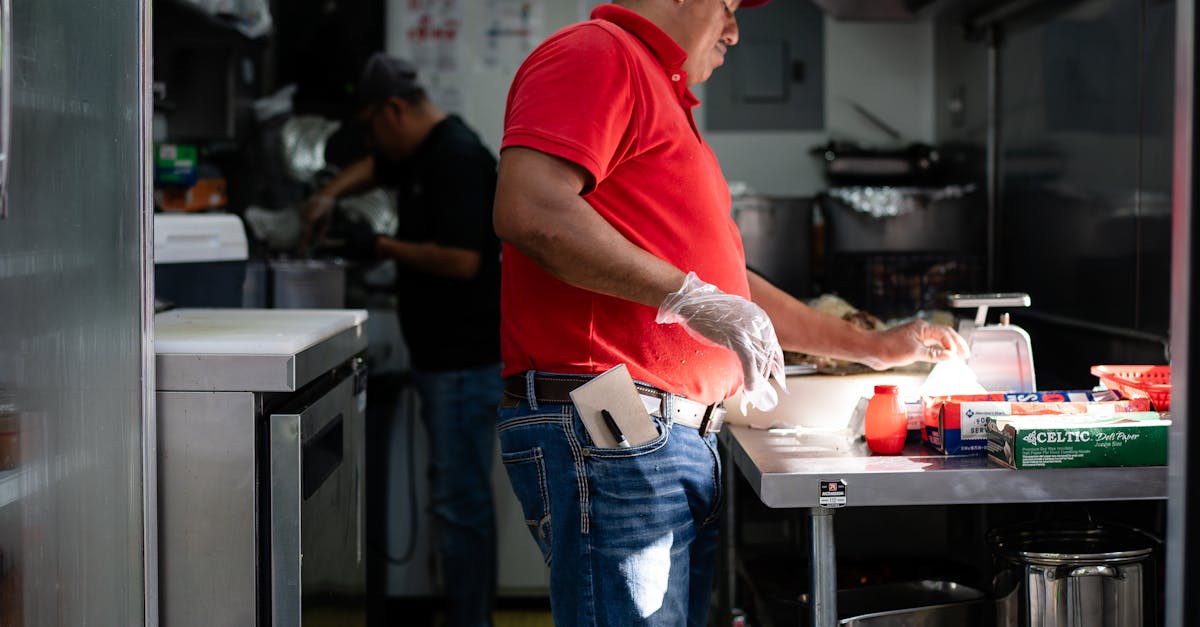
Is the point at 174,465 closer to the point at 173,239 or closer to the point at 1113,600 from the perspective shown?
the point at 173,239

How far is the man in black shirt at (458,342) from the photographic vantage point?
3176 mm

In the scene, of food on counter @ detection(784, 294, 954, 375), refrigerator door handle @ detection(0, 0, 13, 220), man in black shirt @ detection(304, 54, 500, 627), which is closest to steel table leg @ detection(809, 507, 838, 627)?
food on counter @ detection(784, 294, 954, 375)

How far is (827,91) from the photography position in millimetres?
4195

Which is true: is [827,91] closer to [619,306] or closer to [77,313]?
[619,306]

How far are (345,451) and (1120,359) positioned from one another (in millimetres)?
1863

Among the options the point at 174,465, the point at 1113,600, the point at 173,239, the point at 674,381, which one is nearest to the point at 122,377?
the point at 174,465

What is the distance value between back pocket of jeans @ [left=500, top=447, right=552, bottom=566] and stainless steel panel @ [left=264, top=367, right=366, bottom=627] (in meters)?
0.35

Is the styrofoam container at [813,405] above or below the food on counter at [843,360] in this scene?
below

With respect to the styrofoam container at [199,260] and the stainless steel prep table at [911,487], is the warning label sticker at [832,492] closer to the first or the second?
the stainless steel prep table at [911,487]

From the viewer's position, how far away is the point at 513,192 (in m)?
Result: 1.46

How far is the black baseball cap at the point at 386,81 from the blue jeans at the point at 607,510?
1982 mm

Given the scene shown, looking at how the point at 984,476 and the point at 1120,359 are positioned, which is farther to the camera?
the point at 1120,359

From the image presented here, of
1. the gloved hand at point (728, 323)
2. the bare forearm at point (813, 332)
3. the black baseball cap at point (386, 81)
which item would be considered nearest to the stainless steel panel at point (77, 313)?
the gloved hand at point (728, 323)

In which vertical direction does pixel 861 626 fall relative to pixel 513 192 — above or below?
below
